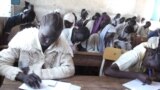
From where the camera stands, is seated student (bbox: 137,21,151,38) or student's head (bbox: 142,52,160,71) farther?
seated student (bbox: 137,21,151,38)

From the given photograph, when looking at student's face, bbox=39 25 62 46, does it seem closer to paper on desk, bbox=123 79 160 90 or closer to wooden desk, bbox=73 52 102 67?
paper on desk, bbox=123 79 160 90

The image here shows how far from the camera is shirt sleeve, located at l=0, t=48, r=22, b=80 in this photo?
5.57ft

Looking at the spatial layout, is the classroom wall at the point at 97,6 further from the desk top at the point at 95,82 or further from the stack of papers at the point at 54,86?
the stack of papers at the point at 54,86

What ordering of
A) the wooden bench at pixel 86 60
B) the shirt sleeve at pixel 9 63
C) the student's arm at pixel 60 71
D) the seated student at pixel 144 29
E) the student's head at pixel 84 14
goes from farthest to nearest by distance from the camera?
1. the student's head at pixel 84 14
2. the seated student at pixel 144 29
3. the wooden bench at pixel 86 60
4. the student's arm at pixel 60 71
5. the shirt sleeve at pixel 9 63

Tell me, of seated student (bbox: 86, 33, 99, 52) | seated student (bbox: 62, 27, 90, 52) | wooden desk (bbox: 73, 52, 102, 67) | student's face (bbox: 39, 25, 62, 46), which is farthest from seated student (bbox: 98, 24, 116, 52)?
student's face (bbox: 39, 25, 62, 46)

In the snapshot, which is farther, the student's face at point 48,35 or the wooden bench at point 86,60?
the wooden bench at point 86,60

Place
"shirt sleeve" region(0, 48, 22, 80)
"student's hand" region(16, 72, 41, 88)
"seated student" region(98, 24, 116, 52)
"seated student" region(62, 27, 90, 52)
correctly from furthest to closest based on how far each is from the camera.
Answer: "seated student" region(98, 24, 116, 52), "seated student" region(62, 27, 90, 52), "shirt sleeve" region(0, 48, 22, 80), "student's hand" region(16, 72, 41, 88)

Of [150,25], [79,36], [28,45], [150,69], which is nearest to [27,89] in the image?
[28,45]

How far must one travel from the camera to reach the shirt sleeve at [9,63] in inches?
66.8

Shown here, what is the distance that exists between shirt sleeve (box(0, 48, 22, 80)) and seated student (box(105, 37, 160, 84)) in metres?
0.77

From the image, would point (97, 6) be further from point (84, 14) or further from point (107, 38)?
point (107, 38)

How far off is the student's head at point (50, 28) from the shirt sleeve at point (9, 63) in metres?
0.24

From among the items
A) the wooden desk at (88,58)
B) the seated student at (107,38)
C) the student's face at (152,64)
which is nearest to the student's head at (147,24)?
the seated student at (107,38)

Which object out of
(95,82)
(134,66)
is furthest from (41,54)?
(134,66)
